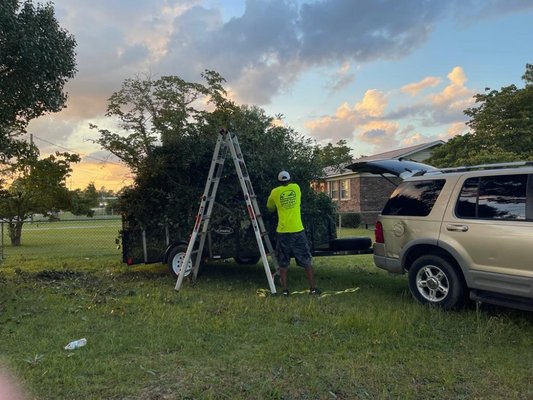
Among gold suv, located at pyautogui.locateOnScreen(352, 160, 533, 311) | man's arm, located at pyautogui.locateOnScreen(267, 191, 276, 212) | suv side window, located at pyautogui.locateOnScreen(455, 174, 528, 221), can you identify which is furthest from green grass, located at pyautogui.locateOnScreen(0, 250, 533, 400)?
man's arm, located at pyautogui.locateOnScreen(267, 191, 276, 212)

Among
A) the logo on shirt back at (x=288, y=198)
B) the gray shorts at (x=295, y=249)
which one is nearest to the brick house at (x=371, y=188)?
the gray shorts at (x=295, y=249)

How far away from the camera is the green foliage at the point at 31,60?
7297mm

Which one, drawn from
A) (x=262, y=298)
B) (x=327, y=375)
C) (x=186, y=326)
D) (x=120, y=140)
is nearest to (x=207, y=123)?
(x=120, y=140)

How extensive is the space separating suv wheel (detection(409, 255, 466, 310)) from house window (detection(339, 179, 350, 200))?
80.9ft

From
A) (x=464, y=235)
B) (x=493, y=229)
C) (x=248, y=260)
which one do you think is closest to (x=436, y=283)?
(x=464, y=235)

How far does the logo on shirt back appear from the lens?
7574 mm

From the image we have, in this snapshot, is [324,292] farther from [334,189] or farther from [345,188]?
[334,189]

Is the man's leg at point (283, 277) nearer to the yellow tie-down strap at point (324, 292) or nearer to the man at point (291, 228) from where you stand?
the man at point (291, 228)

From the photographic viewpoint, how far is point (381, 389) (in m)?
3.92

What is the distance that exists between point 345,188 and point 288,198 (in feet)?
80.7

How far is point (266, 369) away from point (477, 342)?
7.71 feet

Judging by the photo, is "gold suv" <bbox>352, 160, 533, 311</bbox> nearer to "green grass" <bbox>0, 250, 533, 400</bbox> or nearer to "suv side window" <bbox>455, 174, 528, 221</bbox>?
"suv side window" <bbox>455, 174, 528, 221</bbox>

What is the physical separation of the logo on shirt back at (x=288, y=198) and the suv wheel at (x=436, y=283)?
206 cm

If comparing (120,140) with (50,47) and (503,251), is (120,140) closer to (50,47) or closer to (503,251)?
(50,47)
